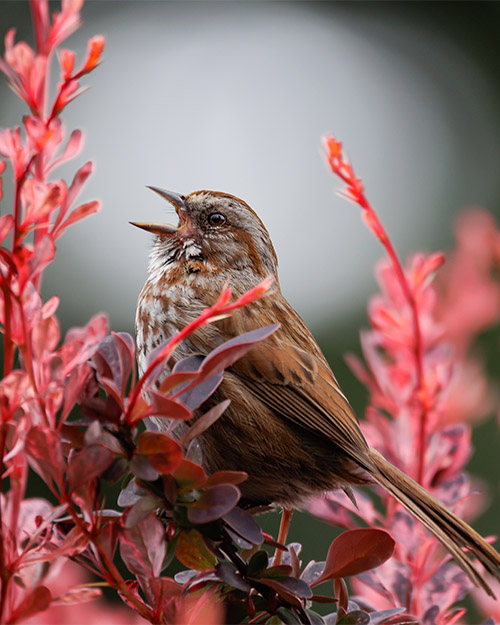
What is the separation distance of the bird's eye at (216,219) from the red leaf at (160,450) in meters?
1.67

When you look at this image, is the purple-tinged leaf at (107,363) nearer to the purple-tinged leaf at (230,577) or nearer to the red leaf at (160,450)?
the red leaf at (160,450)

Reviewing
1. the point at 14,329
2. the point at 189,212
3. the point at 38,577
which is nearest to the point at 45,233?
the point at 14,329

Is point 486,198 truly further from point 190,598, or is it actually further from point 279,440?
point 190,598

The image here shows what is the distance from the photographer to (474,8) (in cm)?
1274

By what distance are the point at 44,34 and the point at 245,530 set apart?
75 cm

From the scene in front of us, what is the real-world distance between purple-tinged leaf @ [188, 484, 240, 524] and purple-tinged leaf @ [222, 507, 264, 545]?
Answer: 67mm

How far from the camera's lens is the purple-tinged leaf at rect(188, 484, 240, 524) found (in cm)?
98

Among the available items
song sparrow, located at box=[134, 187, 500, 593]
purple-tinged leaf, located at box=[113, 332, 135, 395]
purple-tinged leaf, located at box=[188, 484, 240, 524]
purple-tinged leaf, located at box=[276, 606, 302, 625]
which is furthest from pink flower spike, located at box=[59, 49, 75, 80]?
song sparrow, located at box=[134, 187, 500, 593]

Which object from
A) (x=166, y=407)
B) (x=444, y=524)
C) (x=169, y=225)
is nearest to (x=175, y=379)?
(x=166, y=407)

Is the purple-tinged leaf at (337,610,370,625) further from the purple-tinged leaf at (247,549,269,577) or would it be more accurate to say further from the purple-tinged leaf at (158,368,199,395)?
the purple-tinged leaf at (158,368,199,395)

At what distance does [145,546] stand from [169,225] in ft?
5.10

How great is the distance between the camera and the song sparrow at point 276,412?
1.88m

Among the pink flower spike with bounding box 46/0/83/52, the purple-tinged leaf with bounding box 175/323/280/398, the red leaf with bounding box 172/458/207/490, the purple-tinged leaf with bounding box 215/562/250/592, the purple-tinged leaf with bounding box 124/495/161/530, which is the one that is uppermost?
the pink flower spike with bounding box 46/0/83/52

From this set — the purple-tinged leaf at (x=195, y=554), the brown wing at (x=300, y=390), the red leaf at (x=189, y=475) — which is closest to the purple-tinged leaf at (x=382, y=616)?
the purple-tinged leaf at (x=195, y=554)
